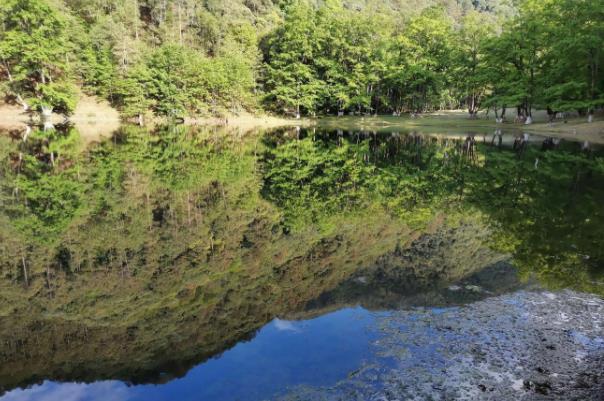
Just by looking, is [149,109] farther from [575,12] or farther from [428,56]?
[575,12]

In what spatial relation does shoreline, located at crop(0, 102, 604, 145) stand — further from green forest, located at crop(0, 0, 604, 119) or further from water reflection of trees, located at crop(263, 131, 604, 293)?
water reflection of trees, located at crop(263, 131, 604, 293)

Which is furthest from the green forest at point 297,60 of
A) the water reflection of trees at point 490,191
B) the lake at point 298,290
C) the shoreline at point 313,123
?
the lake at point 298,290

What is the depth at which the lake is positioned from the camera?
5508 mm

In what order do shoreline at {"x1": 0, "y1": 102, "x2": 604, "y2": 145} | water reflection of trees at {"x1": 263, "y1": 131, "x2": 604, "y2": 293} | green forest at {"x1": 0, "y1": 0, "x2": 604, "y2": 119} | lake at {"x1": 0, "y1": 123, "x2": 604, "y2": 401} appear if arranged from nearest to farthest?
lake at {"x1": 0, "y1": 123, "x2": 604, "y2": 401} < water reflection of trees at {"x1": 263, "y1": 131, "x2": 604, "y2": 293} < shoreline at {"x1": 0, "y1": 102, "x2": 604, "y2": 145} < green forest at {"x1": 0, "y1": 0, "x2": 604, "y2": 119}

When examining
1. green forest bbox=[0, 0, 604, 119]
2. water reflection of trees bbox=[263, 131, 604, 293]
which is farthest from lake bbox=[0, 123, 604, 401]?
green forest bbox=[0, 0, 604, 119]

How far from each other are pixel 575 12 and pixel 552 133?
47.0 feet

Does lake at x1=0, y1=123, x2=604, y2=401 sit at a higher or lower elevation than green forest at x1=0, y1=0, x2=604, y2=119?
lower

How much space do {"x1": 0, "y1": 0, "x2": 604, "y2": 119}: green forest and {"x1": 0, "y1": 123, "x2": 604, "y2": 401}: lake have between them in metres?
38.2

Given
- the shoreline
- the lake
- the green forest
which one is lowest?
the lake

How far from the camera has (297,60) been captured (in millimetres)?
71562

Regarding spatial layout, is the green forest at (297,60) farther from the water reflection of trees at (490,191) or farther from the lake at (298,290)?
the lake at (298,290)

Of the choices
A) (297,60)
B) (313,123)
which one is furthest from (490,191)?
(297,60)

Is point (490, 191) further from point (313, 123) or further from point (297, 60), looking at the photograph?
point (297, 60)

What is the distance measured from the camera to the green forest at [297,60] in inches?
1935
